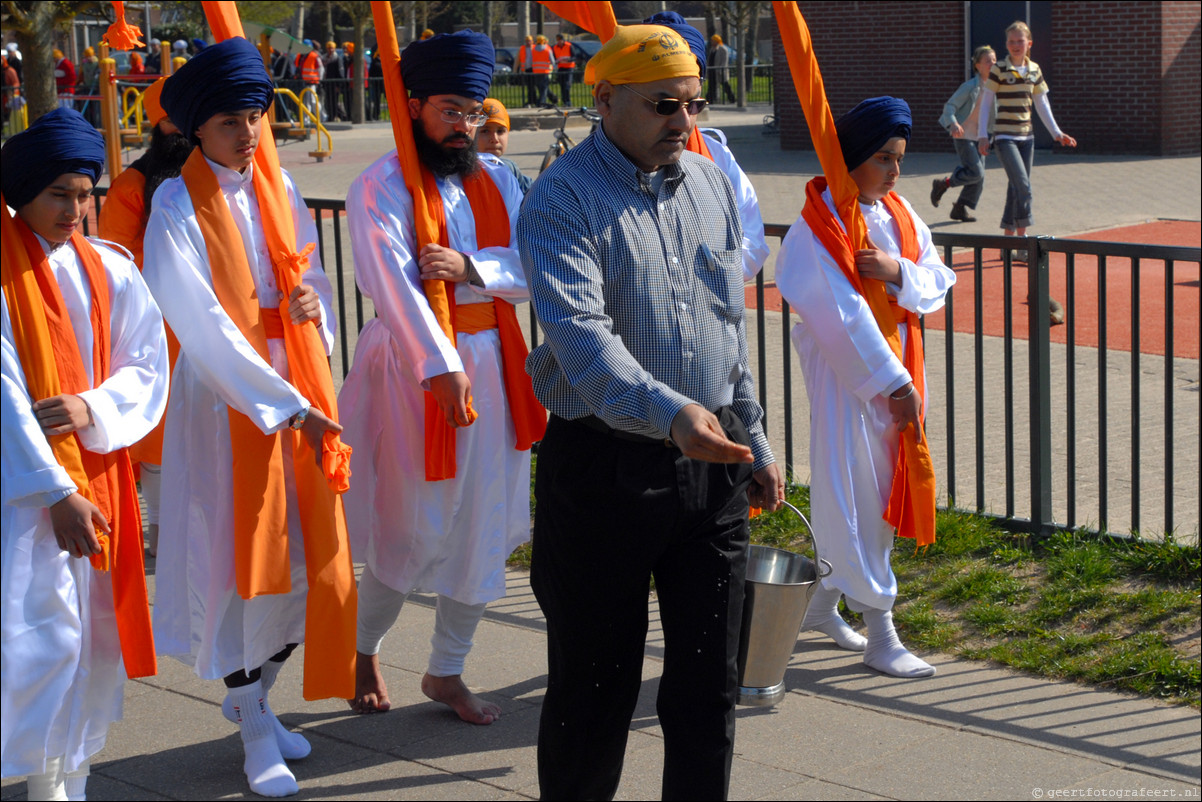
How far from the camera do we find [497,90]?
41.2 meters

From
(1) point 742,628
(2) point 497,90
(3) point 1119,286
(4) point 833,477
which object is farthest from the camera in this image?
(2) point 497,90

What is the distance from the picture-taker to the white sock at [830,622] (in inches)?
200

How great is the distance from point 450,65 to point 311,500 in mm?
1410

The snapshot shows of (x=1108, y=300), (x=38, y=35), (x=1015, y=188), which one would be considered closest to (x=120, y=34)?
(x=38, y=35)

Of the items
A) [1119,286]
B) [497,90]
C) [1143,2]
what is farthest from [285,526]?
[497,90]

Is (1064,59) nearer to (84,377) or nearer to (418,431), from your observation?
(418,431)

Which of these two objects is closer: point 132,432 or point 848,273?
point 132,432

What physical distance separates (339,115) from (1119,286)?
28.8m

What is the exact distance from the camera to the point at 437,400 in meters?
4.29

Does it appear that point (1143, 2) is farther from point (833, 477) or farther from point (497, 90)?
point (497, 90)

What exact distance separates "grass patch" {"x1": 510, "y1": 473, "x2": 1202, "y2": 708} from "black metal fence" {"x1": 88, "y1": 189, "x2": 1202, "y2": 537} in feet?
0.68

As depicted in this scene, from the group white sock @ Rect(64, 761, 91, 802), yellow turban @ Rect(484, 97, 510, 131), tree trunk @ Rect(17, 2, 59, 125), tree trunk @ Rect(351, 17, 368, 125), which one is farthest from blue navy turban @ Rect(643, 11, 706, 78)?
tree trunk @ Rect(351, 17, 368, 125)

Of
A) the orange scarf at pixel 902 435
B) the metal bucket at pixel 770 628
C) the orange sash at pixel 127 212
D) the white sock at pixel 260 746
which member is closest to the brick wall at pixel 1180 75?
the orange scarf at pixel 902 435

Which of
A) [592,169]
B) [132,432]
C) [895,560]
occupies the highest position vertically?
[592,169]
